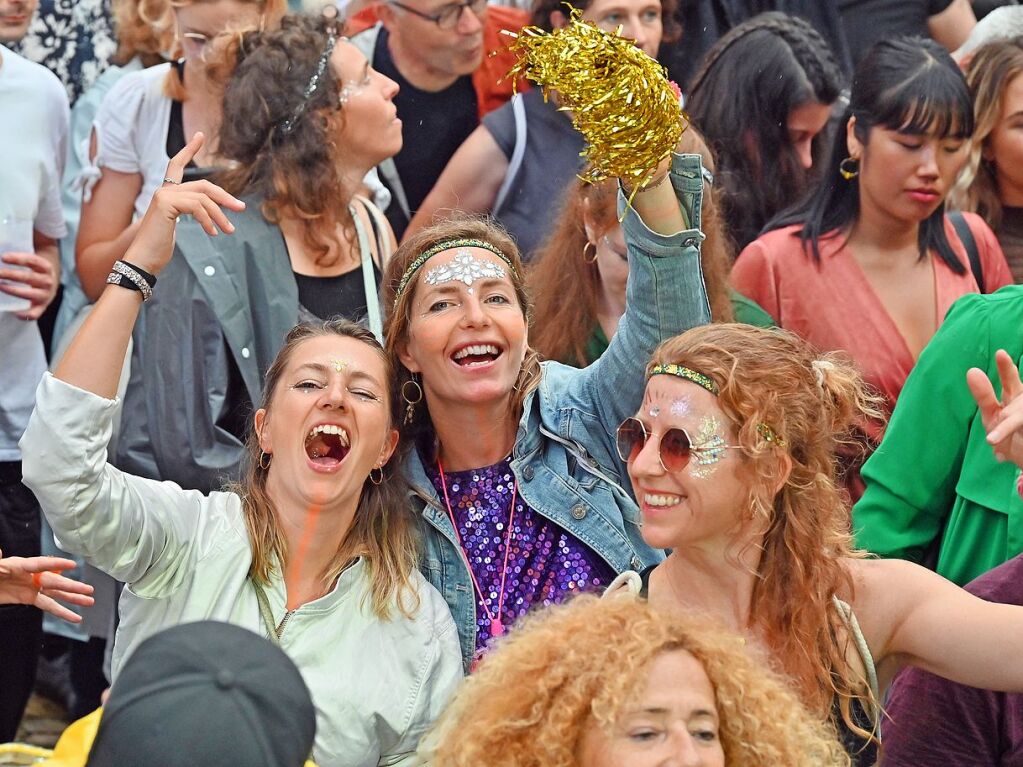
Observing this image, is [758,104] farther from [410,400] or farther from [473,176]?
[410,400]

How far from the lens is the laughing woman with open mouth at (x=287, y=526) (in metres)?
2.91

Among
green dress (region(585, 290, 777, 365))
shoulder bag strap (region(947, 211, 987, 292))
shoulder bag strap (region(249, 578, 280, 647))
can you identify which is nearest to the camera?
shoulder bag strap (region(249, 578, 280, 647))

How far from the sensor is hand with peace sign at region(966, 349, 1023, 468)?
9.23 feet

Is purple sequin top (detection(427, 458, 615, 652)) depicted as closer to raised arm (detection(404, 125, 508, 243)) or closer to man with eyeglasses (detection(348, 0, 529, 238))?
raised arm (detection(404, 125, 508, 243))

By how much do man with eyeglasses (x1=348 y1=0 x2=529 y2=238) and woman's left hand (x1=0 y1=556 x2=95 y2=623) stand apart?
2234 mm

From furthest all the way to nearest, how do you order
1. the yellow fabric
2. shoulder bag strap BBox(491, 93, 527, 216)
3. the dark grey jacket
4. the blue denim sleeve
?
shoulder bag strap BBox(491, 93, 527, 216)
the dark grey jacket
the blue denim sleeve
the yellow fabric

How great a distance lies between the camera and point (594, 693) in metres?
2.42

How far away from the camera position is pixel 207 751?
1.68 metres

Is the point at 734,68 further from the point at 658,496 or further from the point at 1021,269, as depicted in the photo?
the point at 658,496

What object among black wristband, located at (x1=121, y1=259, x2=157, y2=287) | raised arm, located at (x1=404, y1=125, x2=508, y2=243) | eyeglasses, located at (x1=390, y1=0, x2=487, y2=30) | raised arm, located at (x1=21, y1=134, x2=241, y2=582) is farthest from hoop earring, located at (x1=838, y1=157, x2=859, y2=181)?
black wristband, located at (x1=121, y1=259, x2=157, y2=287)

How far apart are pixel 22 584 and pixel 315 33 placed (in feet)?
6.34

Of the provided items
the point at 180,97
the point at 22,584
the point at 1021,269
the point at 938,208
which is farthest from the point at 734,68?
the point at 22,584

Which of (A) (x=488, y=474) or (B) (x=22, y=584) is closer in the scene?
(B) (x=22, y=584)

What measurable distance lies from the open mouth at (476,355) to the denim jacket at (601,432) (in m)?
0.12
